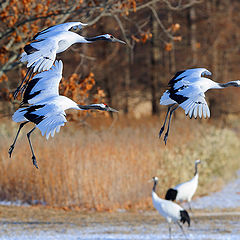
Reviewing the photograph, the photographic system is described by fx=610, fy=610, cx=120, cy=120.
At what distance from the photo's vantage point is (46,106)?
173 inches

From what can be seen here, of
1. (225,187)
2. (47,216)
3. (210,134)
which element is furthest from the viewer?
(210,134)

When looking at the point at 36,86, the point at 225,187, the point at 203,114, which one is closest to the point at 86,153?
the point at 225,187

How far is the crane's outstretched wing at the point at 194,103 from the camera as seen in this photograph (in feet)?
13.6

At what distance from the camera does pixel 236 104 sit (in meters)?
24.3

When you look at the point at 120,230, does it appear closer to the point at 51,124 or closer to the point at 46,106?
the point at 46,106

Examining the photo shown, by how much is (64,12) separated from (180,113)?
16544 millimetres

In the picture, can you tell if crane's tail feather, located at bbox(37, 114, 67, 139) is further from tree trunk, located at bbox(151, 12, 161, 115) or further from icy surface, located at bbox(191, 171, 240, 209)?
tree trunk, located at bbox(151, 12, 161, 115)

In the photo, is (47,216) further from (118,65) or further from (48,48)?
(118,65)

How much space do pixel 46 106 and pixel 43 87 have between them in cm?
59

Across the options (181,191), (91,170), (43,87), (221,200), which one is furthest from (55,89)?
(221,200)

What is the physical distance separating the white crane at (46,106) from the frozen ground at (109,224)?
205 inches

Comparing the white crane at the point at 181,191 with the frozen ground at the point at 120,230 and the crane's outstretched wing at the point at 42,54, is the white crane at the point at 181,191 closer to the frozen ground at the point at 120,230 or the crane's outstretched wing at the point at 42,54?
the frozen ground at the point at 120,230

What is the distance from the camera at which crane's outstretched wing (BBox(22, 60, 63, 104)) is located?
4.84 metres

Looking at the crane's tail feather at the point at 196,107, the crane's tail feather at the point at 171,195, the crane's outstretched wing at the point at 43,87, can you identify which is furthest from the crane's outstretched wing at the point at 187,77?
the crane's tail feather at the point at 171,195
